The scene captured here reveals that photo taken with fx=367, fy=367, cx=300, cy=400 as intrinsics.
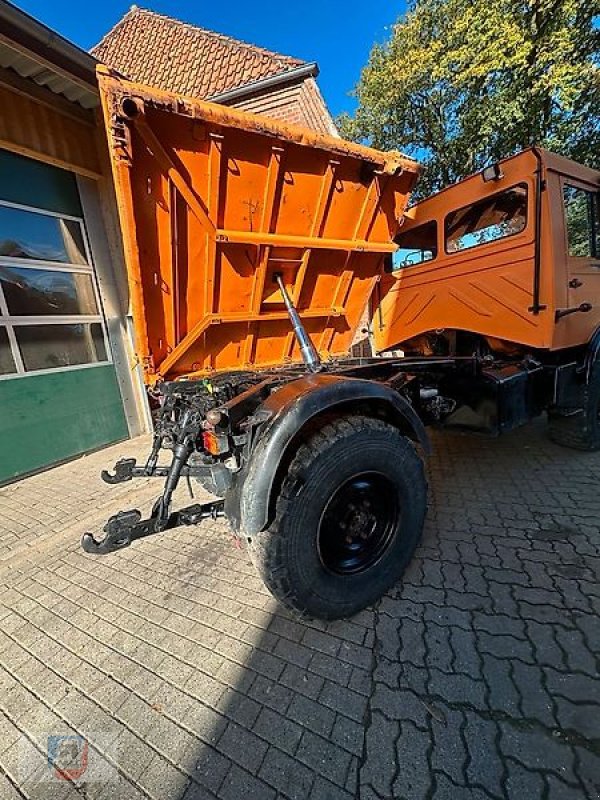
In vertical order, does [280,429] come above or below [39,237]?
below

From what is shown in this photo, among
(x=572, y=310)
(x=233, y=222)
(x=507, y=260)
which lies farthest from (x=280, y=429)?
(x=572, y=310)

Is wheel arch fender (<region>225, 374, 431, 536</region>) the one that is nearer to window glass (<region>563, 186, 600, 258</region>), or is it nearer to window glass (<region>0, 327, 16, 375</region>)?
window glass (<region>563, 186, 600, 258</region>)

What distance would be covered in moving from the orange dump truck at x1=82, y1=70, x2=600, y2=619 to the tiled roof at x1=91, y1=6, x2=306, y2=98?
263 inches

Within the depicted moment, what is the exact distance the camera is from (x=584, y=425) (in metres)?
3.71

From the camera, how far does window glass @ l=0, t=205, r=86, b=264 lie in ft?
15.4

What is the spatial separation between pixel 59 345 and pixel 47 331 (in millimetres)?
233

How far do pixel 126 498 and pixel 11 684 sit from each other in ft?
7.06

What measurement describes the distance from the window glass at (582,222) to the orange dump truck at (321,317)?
0.10ft

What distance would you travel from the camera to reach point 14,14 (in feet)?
10.9

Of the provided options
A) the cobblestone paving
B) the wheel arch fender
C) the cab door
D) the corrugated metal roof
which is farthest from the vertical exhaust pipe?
the corrugated metal roof

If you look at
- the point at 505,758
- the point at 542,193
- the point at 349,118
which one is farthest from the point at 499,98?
the point at 505,758

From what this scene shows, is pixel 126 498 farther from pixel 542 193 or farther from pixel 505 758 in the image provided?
pixel 542 193

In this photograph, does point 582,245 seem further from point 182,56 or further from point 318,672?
point 182,56

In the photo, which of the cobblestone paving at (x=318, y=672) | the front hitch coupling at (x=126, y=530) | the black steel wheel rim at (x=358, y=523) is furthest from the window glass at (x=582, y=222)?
the front hitch coupling at (x=126, y=530)
